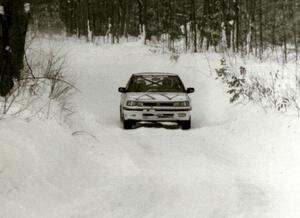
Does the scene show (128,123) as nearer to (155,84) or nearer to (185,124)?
(185,124)

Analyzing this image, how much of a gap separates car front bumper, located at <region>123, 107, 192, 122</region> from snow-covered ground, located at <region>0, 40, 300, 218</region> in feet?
2.47

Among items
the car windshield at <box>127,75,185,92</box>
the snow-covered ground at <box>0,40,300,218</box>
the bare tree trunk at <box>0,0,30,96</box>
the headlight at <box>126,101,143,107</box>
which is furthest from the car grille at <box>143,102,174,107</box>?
the bare tree trunk at <box>0,0,30,96</box>

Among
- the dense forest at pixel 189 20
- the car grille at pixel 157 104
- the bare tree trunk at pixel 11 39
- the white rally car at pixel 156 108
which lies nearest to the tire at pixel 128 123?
the white rally car at pixel 156 108

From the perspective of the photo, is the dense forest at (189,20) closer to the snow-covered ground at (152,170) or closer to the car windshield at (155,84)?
the car windshield at (155,84)

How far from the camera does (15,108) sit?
902 centimetres

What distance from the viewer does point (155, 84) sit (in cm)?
1381

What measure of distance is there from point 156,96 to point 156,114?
485 millimetres

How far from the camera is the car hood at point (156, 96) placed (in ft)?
42.2

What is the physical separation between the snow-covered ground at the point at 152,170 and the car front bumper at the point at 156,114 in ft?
2.47

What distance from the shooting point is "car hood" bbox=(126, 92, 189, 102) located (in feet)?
42.2

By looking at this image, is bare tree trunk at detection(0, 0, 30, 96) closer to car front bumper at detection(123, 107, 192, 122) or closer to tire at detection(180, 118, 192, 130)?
car front bumper at detection(123, 107, 192, 122)

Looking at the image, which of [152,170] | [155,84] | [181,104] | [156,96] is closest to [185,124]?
[181,104]

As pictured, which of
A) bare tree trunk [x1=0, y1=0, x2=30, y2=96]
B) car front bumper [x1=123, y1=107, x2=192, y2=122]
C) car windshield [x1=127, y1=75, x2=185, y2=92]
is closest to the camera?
bare tree trunk [x1=0, y1=0, x2=30, y2=96]

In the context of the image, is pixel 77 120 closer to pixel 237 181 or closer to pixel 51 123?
pixel 51 123
